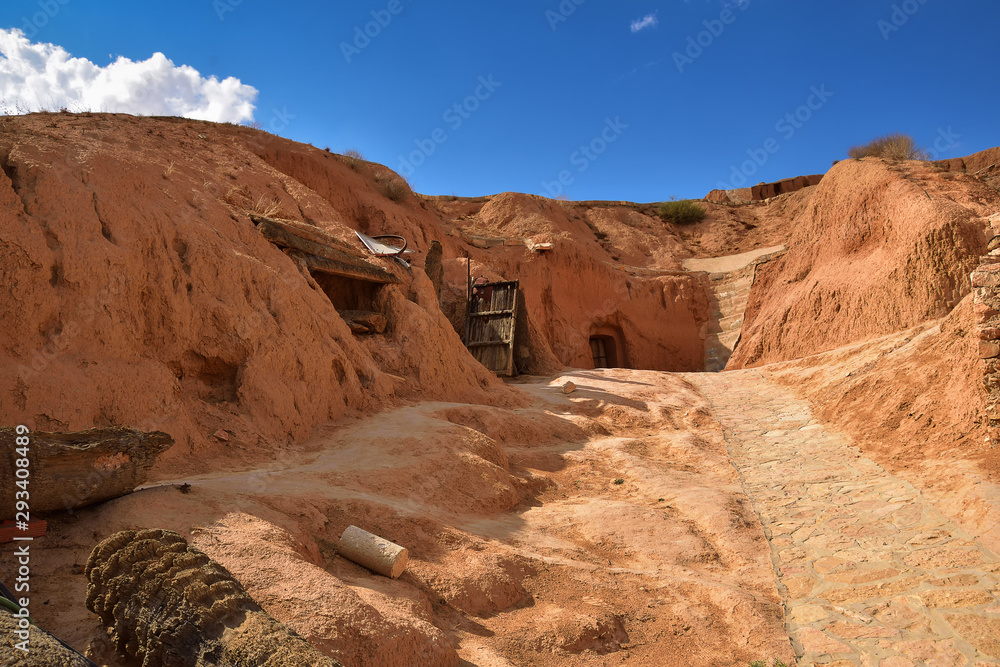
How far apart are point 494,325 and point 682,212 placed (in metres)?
14.9

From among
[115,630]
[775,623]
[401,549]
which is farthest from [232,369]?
[775,623]

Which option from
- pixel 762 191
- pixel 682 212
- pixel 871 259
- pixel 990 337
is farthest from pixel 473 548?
pixel 762 191

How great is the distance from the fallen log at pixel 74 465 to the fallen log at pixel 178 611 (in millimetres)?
665

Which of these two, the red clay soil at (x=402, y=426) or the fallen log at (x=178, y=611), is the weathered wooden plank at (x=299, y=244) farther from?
the fallen log at (x=178, y=611)

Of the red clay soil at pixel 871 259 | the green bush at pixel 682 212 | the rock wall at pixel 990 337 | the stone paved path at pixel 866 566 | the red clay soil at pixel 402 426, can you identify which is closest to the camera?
the red clay soil at pixel 402 426

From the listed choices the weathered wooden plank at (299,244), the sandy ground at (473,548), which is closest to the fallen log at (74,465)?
the sandy ground at (473,548)

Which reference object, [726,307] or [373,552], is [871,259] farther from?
[373,552]

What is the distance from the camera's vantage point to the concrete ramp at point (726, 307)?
684 inches

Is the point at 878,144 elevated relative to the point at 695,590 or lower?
elevated

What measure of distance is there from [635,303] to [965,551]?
15061mm

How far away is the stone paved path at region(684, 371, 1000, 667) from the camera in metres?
3.57

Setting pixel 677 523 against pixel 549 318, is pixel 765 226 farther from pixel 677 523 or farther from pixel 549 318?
pixel 677 523

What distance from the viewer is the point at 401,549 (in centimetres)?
376

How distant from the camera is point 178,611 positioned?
7.75ft
